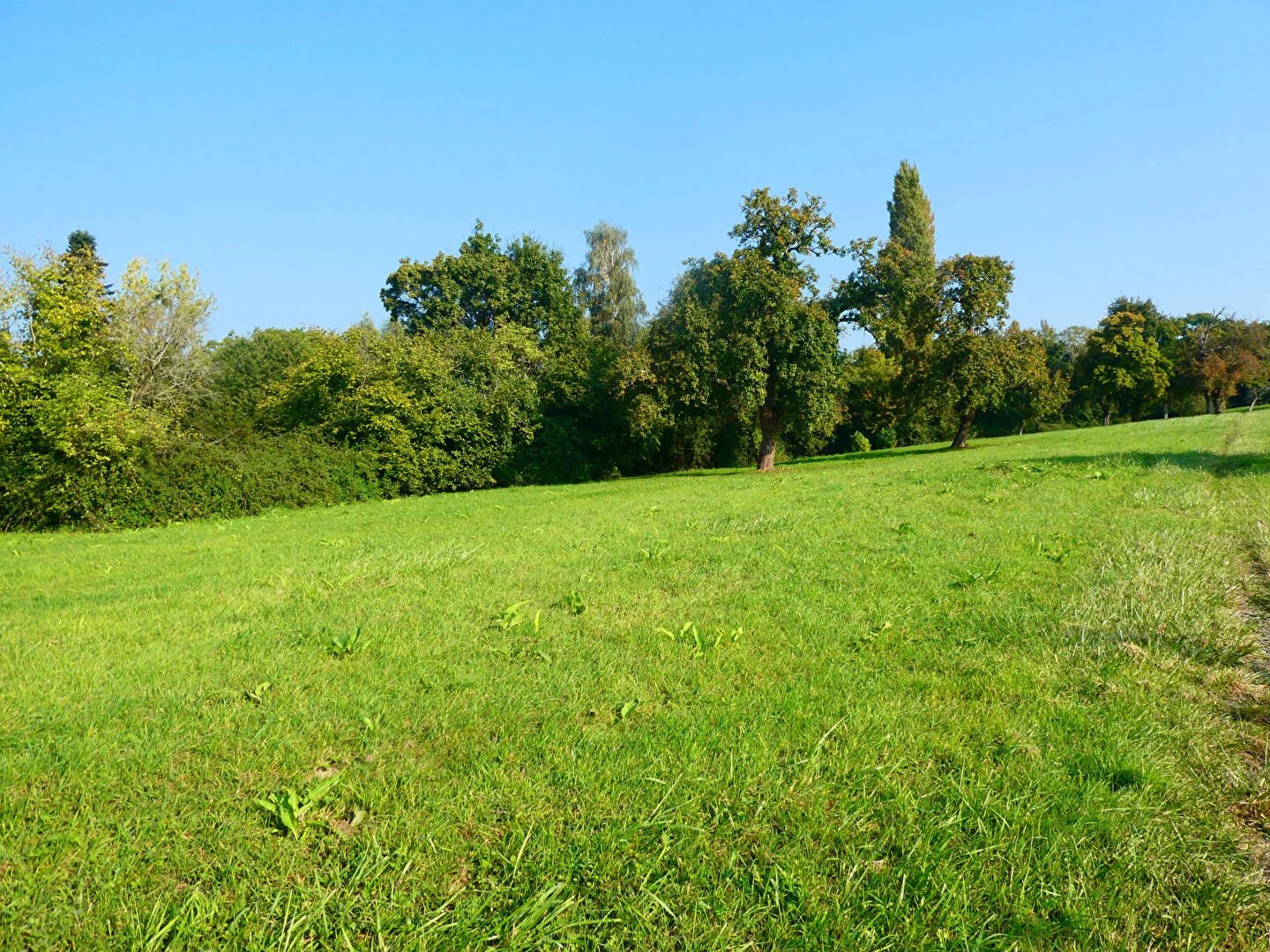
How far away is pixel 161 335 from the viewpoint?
28.4 m

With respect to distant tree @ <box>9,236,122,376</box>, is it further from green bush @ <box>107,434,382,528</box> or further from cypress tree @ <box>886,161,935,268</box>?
cypress tree @ <box>886,161,935,268</box>

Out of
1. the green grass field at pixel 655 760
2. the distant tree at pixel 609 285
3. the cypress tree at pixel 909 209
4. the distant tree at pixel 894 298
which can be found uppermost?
the cypress tree at pixel 909 209

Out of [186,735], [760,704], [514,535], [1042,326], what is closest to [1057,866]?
[760,704]

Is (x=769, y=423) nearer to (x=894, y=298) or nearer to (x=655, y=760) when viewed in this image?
(x=894, y=298)

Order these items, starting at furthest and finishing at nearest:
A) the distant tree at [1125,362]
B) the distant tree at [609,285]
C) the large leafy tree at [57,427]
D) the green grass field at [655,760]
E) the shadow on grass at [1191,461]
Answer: the distant tree at [1125,362] → the distant tree at [609,285] → the large leafy tree at [57,427] → the shadow on grass at [1191,461] → the green grass field at [655,760]

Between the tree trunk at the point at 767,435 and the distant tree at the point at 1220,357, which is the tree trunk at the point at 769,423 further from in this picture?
the distant tree at the point at 1220,357

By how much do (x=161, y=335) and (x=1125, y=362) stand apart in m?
67.0

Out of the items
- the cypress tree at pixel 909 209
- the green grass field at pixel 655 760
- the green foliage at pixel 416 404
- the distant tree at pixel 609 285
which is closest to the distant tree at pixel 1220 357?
the cypress tree at pixel 909 209

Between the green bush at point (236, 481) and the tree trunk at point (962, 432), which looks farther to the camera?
the tree trunk at point (962, 432)

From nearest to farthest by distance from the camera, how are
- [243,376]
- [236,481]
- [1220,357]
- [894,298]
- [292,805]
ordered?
[292,805] → [236,481] → [894,298] → [243,376] → [1220,357]

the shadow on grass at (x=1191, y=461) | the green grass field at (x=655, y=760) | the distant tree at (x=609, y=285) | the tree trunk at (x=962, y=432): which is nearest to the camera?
the green grass field at (x=655, y=760)

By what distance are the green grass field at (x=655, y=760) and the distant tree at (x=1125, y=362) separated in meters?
59.5

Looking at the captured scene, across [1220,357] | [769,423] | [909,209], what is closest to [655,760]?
[769,423]

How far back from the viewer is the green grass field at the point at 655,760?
2.31 meters
